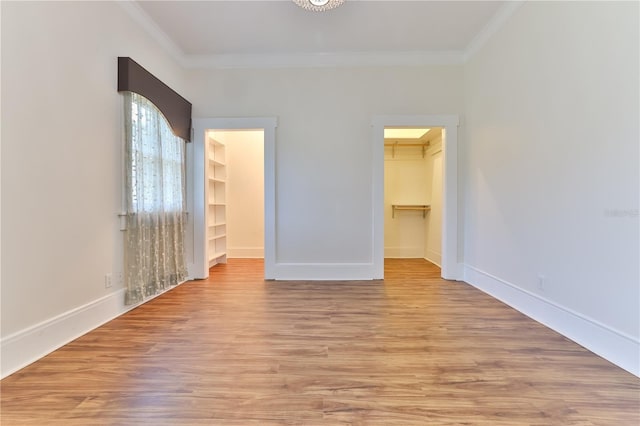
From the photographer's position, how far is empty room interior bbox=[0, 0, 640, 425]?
5.16 ft

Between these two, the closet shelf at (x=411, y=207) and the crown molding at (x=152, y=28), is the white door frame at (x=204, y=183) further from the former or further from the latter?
the closet shelf at (x=411, y=207)

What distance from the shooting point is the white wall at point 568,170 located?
5.82ft

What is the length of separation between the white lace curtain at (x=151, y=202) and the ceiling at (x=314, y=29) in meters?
1.04

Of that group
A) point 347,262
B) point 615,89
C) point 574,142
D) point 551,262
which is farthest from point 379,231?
point 615,89

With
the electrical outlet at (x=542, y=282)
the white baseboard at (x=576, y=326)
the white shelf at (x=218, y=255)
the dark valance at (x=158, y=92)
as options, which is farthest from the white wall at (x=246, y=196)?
the electrical outlet at (x=542, y=282)


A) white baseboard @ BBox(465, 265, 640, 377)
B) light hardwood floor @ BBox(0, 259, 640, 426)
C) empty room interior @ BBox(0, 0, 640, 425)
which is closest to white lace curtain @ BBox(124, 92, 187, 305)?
empty room interior @ BBox(0, 0, 640, 425)

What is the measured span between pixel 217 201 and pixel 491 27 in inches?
177

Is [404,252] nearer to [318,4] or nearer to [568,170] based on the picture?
[568,170]

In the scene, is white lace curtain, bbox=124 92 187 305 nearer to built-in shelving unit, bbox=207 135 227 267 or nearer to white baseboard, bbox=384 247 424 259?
built-in shelving unit, bbox=207 135 227 267

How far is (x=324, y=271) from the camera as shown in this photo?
3949mm

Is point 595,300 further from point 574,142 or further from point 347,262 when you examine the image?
point 347,262

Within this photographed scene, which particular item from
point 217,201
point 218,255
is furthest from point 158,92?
point 218,255

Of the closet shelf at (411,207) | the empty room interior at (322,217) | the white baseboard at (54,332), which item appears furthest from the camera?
the closet shelf at (411,207)

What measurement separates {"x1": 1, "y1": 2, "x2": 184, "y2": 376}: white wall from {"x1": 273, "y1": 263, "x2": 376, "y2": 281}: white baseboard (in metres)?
1.85
